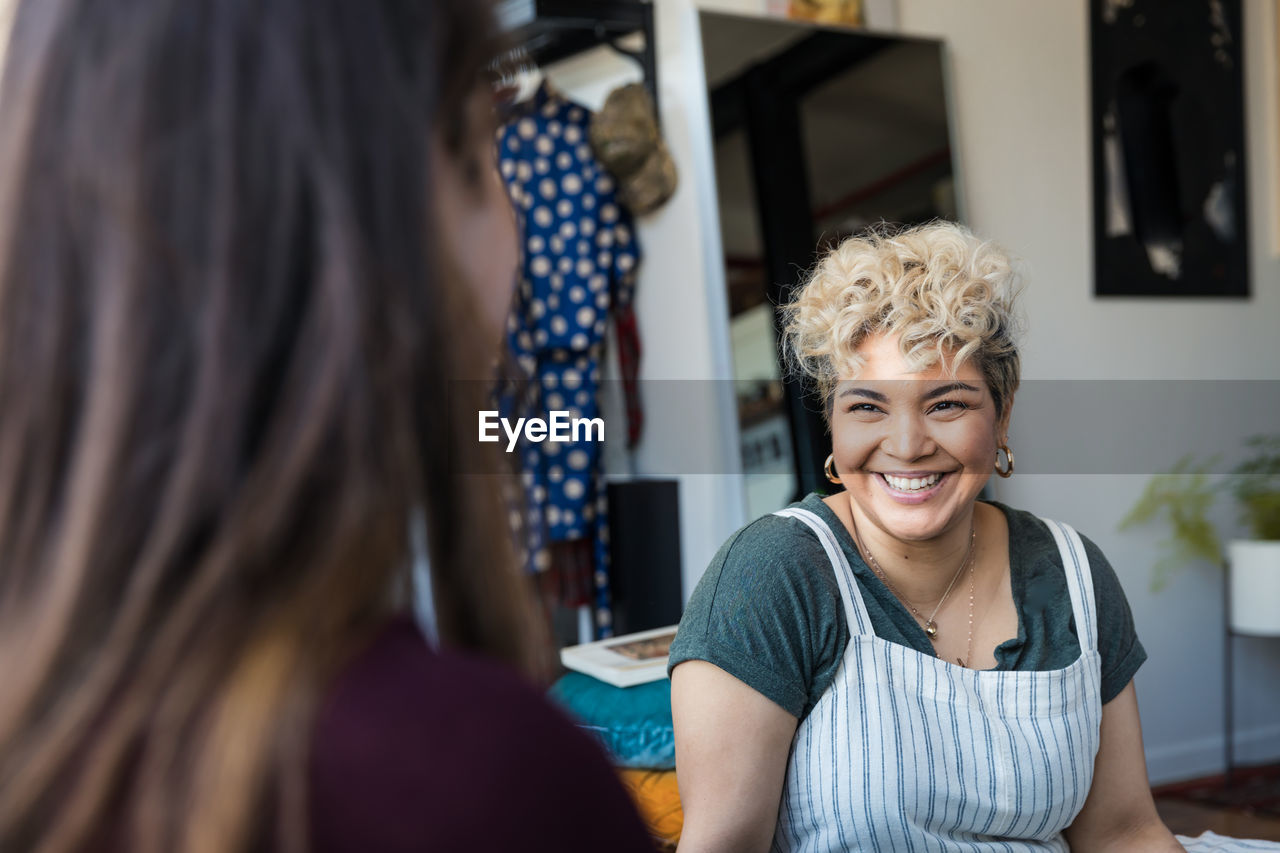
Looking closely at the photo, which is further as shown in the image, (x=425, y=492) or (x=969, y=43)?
(x=969, y=43)

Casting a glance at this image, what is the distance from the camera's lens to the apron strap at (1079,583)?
52.2 inches

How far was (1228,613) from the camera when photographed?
133 inches

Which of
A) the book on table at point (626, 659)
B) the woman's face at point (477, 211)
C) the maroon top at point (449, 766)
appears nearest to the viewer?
the maroon top at point (449, 766)

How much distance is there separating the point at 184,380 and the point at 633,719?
117cm

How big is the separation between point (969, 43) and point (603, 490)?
5.31ft

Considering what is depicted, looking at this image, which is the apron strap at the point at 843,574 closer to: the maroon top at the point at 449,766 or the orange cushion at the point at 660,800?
the orange cushion at the point at 660,800

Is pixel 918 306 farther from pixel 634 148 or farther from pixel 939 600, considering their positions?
pixel 634 148

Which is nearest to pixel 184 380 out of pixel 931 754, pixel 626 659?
pixel 931 754

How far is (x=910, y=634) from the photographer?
128 cm

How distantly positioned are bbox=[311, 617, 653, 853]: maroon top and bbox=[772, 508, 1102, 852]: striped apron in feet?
2.67

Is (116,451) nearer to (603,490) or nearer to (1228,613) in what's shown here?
(603,490)

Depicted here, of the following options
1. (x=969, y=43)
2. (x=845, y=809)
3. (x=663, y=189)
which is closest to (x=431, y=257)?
(x=845, y=809)

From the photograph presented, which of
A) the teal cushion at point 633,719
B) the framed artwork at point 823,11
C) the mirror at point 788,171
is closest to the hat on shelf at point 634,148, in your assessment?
the mirror at point 788,171

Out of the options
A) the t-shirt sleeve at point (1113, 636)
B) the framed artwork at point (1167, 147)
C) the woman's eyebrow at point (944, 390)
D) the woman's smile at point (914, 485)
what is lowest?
the t-shirt sleeve at point (1113, 636)
